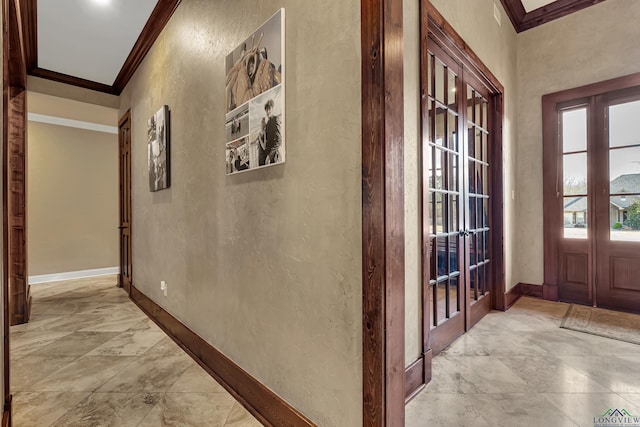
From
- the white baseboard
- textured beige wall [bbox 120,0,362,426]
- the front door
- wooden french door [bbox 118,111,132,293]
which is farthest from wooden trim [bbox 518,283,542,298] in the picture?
the white baseboard

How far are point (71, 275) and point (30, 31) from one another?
3.97 meters

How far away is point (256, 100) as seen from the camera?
1.64 metres

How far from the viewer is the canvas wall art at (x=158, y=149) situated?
2.75 m

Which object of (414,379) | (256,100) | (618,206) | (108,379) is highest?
(256,100)

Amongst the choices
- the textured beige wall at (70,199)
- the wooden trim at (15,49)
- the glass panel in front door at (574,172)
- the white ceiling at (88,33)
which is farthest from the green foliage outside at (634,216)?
the textured beige wall at (70,199)

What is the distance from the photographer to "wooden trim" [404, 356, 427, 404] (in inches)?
67.0

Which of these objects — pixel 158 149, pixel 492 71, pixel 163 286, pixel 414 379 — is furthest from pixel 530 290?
pixel 158 149

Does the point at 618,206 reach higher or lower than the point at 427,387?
higher

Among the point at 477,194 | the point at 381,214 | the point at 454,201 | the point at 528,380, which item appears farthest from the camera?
the point at 477,194

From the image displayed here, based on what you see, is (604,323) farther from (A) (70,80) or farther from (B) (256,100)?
(A) (70,80)

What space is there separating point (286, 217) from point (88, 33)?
11.4 ft

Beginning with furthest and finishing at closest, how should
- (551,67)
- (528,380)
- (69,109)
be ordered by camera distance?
(69,109) → (551,67) → (528,380)

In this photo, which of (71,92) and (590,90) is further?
(71,92)

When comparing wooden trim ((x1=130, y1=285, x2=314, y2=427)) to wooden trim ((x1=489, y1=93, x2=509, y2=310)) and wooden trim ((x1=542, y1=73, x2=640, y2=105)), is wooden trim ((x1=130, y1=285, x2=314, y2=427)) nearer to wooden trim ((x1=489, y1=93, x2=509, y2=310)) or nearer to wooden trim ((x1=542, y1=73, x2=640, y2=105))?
wooden trim ((x1=489, y1=93, x2=509, y2=310))
